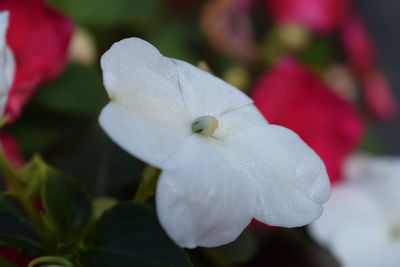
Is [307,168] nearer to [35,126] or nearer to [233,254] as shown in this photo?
[233,254]

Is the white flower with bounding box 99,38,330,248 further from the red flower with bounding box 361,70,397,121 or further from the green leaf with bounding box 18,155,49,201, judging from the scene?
the red flower with bounding box 361,70,397,121

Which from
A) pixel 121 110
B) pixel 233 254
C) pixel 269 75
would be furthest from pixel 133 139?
pixel 269 75

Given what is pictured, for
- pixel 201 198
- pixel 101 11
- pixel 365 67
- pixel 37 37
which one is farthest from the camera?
pixel 365 67

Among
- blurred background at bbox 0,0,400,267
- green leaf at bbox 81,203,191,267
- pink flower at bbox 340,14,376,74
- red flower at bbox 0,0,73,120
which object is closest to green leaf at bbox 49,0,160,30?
blurred background at bbox 0,0,400,267

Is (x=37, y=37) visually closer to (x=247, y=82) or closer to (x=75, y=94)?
(x=75, y=94)

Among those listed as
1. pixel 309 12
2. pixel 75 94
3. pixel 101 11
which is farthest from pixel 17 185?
pixel 309 12

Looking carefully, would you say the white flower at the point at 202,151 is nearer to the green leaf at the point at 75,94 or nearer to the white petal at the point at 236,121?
the white petal at the point at 236,121

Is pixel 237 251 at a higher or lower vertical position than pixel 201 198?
lower

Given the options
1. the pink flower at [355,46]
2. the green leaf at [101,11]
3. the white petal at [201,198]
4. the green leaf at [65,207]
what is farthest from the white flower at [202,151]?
the pink flower at [355,46]
